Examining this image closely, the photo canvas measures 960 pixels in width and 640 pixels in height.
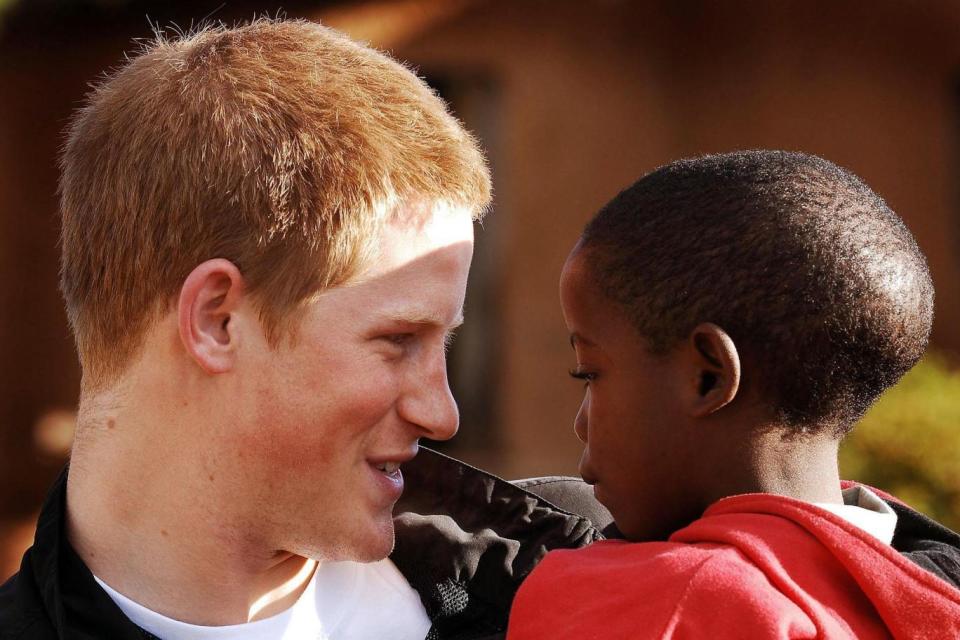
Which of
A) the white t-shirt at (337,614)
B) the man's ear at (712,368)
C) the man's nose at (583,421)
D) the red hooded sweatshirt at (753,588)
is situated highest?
the man's ear at (712,368)

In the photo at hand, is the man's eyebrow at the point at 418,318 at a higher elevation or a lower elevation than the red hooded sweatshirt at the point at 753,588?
higher

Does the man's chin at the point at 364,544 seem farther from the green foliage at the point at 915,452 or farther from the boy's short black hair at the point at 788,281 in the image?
the green foliage at the point at 915,452

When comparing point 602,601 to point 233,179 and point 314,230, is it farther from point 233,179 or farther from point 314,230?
point 233,179

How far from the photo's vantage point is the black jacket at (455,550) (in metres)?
2.24

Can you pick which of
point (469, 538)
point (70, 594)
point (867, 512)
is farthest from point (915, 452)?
point (70, 594)

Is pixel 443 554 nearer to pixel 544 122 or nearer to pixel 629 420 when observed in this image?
pixel 629 420

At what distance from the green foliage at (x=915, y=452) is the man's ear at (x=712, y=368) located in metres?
4.43

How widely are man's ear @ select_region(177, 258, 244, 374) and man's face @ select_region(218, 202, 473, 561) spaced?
0.06m

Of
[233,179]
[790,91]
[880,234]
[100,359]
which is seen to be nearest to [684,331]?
[880,234]

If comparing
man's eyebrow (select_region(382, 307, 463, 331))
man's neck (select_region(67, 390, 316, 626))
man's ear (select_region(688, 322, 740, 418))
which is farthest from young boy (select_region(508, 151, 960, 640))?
man's neck (select_region(67, 390, 316, 626))

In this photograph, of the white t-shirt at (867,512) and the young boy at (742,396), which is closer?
the young boy at (742,396)

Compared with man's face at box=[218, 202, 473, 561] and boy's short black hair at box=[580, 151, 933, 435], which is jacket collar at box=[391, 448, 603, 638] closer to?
man's face at box=[218, 202, 473, 561]

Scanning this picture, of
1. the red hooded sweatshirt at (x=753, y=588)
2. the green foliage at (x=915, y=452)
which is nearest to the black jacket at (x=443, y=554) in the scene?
the red hooded sweatshirt at (x=753, y=588)

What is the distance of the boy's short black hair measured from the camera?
2154 millimetres
